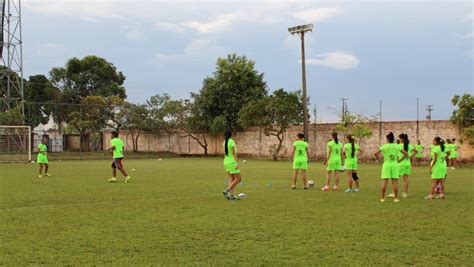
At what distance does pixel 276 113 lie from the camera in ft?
141

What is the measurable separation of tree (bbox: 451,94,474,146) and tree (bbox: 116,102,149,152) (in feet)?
100

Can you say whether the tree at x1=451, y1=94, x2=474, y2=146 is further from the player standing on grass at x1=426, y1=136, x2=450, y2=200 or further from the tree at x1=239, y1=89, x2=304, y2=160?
the player standing on grass at x1=426, y1=136, x2=450, y2=200

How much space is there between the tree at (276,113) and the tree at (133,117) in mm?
12745

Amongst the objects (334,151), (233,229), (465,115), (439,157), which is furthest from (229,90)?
(233,229)

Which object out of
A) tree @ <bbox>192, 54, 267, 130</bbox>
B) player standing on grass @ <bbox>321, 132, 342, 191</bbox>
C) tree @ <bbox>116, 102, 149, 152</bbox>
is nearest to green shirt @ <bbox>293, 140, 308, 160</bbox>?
player standing on grass @ <bbox>321, 132, 342, 191</bbox>

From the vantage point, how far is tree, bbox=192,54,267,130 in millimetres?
49656

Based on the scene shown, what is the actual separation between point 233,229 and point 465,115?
3034cm

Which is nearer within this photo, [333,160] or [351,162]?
[351,162]

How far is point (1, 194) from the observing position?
1488 centimetres

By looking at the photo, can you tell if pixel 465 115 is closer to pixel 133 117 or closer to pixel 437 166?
pixel 437 166

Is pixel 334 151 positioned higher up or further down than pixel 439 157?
higher up

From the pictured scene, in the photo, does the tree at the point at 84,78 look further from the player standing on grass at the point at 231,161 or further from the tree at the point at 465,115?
the player standing on grass at the point at 231,161

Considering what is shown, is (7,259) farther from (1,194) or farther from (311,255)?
(1,194)

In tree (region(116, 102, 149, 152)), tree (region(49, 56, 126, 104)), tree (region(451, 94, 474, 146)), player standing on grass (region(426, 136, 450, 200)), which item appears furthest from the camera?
tree (region(49, 56, 126, 104))
